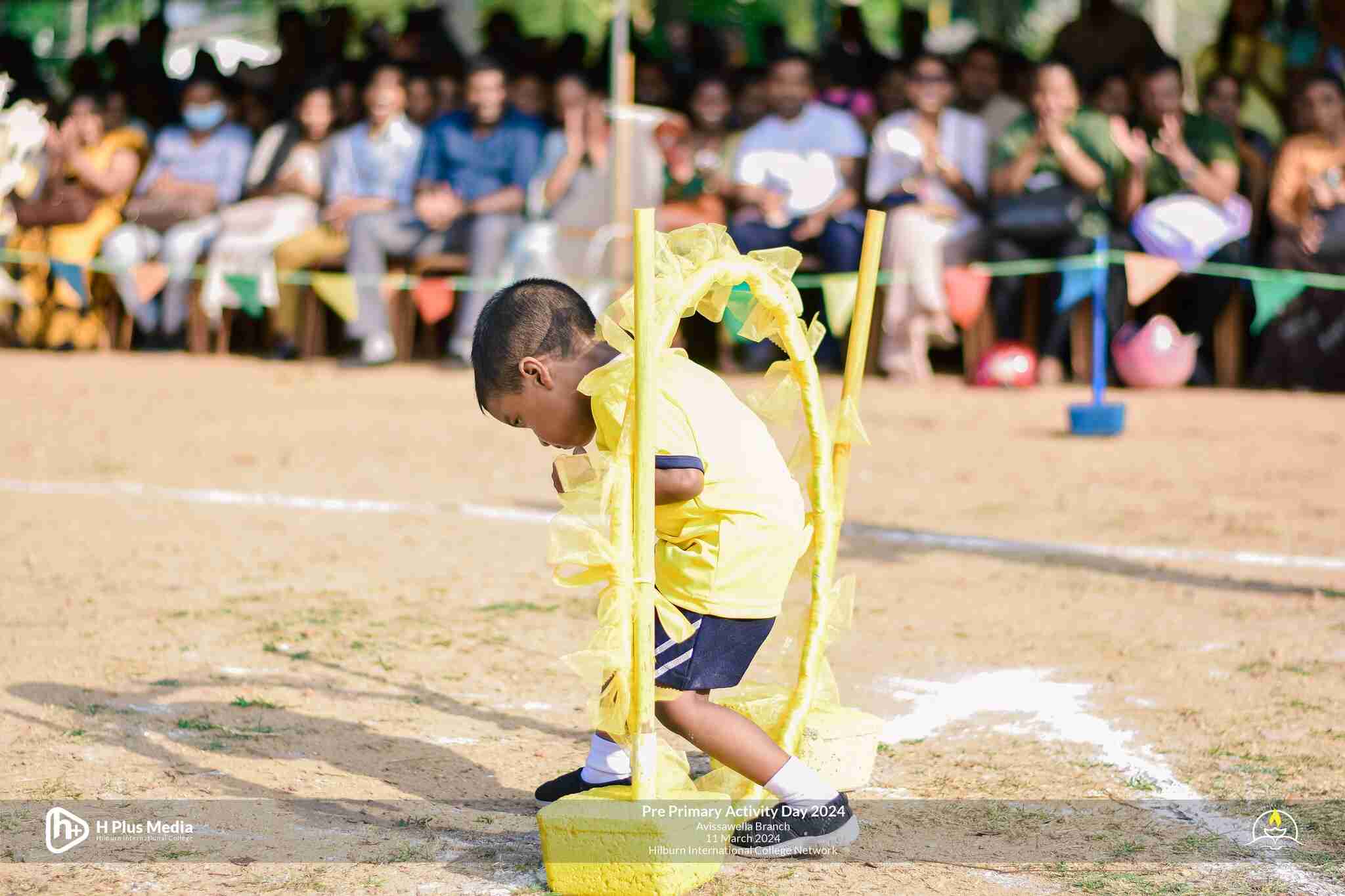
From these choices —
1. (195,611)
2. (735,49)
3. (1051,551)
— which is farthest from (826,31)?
(195,611)

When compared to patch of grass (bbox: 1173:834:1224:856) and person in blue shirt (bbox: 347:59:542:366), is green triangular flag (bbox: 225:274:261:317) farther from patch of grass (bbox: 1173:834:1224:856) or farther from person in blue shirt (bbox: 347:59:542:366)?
patch of grass (bbox: 1173:834:1224:856)

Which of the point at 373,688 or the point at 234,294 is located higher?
the point at 234,294

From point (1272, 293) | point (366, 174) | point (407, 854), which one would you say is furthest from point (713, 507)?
point (366, 174)

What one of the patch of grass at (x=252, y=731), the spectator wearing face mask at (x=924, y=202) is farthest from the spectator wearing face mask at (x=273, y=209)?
the patch of grass at (x=252, y=731)

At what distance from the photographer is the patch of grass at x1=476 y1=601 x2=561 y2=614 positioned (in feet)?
16.8

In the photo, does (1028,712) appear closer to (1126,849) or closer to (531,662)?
(1126,849)

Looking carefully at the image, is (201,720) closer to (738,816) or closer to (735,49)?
(738,816)

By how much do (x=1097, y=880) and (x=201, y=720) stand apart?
7.19 ft

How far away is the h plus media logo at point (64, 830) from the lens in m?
3.12

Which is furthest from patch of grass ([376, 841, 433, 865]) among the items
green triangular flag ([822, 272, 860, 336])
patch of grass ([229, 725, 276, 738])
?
green triangular flag ([822, 272, 860, 336])

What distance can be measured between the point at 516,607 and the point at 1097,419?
4661 mm

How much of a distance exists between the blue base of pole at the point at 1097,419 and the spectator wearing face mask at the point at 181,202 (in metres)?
7.32

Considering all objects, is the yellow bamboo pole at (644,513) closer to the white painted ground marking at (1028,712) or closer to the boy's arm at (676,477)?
the boy's arm at (676,477)

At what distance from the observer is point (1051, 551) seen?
19.9 feet
